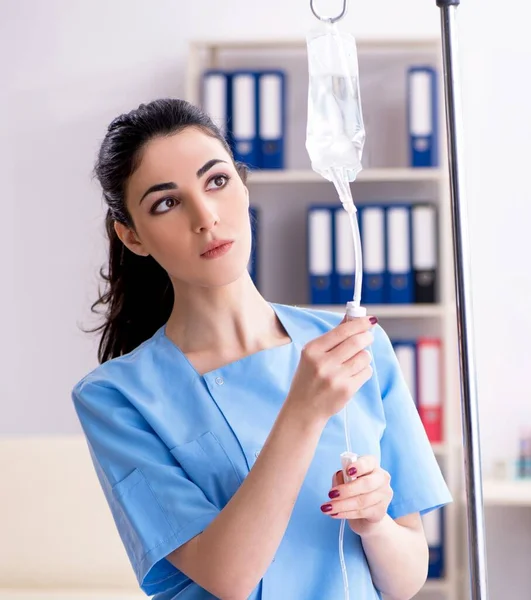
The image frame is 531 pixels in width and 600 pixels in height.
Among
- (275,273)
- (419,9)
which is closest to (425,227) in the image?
(275,273)

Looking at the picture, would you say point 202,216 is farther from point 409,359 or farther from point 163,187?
point 409,359

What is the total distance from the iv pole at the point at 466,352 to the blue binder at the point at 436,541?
7.12ft

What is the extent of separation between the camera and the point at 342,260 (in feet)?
9.62

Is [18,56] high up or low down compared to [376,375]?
up

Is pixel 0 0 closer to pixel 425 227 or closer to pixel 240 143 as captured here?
pixel 240 143

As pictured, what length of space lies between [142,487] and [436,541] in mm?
2022

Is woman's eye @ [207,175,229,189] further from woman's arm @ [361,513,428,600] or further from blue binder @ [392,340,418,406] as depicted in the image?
blue binder @ [392,340,418,406]

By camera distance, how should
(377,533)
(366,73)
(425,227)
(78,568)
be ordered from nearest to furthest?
(377,533), (78,568), (425,227), (366,73)

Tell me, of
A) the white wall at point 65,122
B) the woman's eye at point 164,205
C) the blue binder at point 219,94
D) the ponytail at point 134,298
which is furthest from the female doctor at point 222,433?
the white wall at point 65,122

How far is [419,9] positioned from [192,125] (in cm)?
230

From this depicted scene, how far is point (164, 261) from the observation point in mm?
1163

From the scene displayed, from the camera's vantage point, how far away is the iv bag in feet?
3.01

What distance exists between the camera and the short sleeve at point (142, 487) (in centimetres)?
108

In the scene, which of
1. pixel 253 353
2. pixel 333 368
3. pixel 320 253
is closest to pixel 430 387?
pixel 320 253
